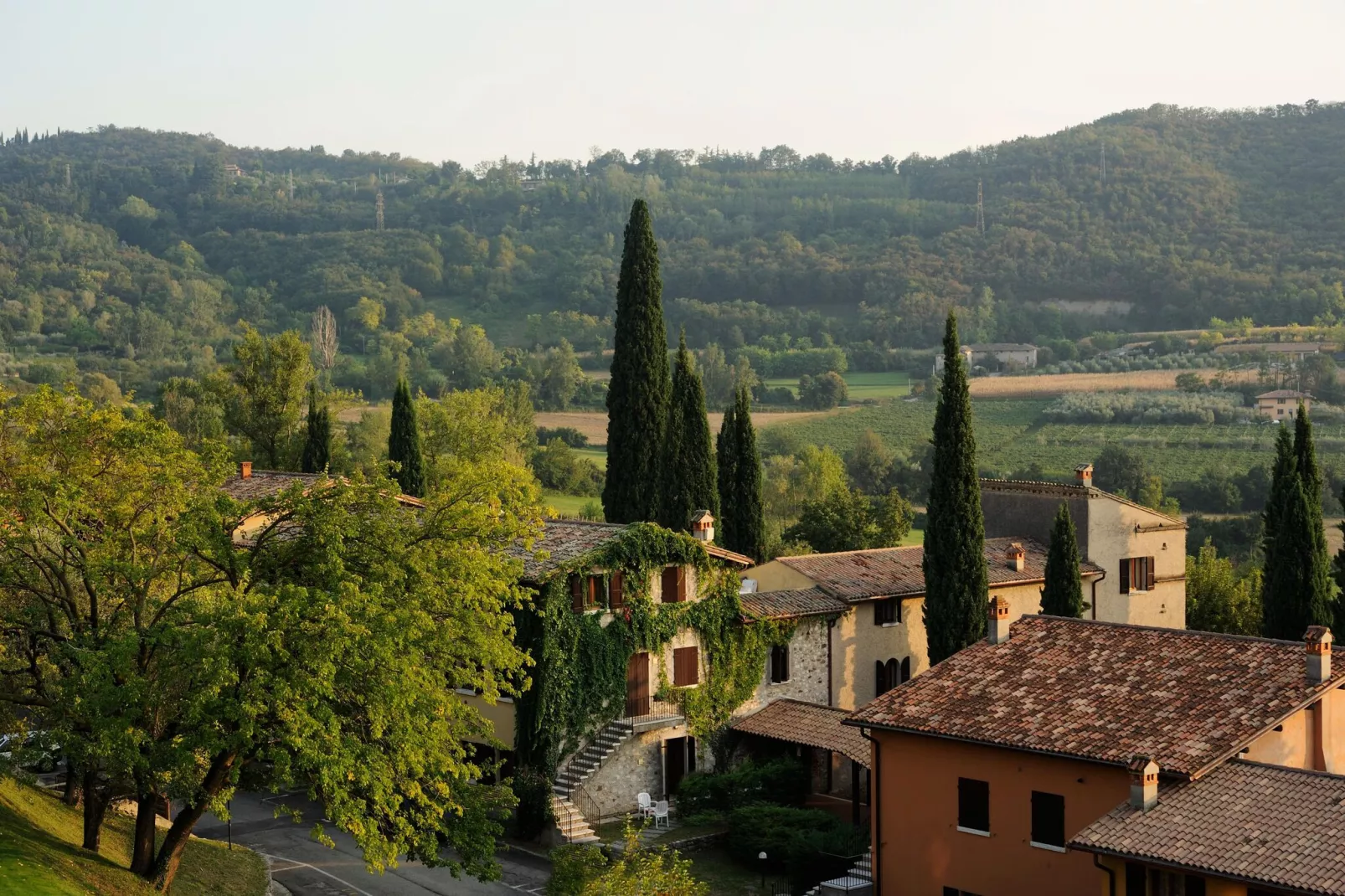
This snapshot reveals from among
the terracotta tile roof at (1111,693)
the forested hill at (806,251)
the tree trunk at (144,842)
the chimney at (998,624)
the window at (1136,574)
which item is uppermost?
the forested hill at (806,251)

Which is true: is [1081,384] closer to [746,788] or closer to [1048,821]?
[746,788]

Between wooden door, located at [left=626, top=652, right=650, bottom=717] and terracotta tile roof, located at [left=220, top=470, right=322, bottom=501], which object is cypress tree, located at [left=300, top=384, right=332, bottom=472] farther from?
wooden door, located at [left=626, top=652, right=650, bottom=717]

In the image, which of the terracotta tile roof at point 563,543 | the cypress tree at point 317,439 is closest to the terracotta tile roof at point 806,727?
the terracotta tile roof at point 563,543

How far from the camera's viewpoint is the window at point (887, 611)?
40.7m

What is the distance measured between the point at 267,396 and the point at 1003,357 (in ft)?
287

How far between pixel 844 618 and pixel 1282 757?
15973mm

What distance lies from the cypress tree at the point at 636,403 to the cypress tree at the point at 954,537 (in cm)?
1144

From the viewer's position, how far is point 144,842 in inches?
1053

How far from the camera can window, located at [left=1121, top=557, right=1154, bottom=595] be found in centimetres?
4644

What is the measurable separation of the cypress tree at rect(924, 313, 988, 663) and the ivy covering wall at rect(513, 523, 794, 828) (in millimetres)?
4105

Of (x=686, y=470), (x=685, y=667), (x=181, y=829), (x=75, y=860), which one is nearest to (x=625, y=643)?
(x=685, y=667)

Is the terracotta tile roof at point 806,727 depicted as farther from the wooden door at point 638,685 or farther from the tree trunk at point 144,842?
the tree trunk at point 144,842

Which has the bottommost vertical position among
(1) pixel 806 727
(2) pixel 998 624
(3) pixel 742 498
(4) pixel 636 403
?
(1) pixel 806 727

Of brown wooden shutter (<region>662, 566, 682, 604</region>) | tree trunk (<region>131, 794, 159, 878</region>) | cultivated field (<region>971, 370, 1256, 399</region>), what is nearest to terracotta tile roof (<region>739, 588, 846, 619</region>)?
brown wooden shutter (<region>662, 566, 682, 604</region>)
